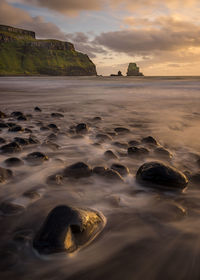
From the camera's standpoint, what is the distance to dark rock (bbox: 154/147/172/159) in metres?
2.80

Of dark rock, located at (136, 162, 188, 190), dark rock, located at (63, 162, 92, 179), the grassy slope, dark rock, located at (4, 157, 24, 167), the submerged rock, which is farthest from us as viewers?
the grassy slope

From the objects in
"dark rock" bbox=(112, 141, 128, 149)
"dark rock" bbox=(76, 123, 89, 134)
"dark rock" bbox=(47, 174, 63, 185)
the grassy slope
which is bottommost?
"dark rock" bbox=(47, 174, 63, 185)

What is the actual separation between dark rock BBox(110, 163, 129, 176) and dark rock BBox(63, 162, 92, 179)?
297 mm

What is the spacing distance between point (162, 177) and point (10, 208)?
1.30 metres

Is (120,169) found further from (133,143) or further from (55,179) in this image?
(133,143)

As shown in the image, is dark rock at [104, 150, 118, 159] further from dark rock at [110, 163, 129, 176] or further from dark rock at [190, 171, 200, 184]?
dark rock at [190, 171, 200, 184]

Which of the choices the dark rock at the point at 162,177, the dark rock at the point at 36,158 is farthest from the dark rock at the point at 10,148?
the dark rock at the point at 162,177

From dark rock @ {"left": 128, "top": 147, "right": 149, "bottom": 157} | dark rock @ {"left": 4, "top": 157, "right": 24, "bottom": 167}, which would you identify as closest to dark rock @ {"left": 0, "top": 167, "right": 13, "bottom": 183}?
dark rock @ {"left": 4, "top": 157, "right": 24, "bottom": 167}

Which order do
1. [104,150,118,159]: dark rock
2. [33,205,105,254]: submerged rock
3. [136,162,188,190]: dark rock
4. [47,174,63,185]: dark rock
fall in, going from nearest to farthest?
[33,205,105,254]: submerged rock < [136,162,188,190]: dark rock < [47,174,63,185]: dark rock < [104,150,118,159]: dark rock

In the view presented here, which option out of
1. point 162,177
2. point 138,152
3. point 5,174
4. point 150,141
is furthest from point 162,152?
point 5,174

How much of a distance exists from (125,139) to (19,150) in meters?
1.68

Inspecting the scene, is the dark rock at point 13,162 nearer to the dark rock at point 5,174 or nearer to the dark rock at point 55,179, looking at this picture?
the dark rock at point 5,174

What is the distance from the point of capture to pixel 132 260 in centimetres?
112

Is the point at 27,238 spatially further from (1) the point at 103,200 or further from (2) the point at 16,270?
(1) the point at 103,200
